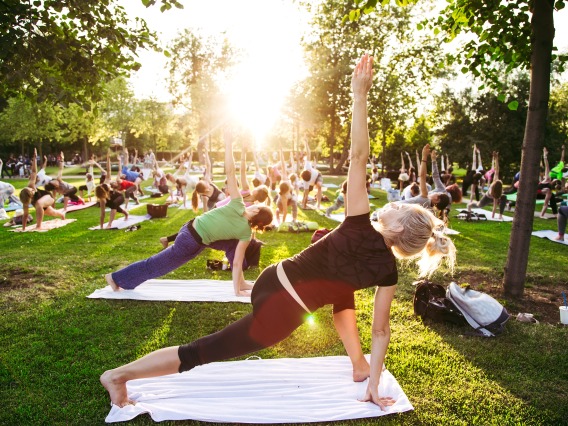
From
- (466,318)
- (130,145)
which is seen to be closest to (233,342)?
(466,318)

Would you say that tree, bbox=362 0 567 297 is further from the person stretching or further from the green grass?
the person stretching

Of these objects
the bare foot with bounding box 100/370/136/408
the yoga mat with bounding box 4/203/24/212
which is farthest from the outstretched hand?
the yoga mat with bounding box 4/203/24/212

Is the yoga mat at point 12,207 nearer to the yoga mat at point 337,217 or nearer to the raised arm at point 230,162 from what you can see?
the yoga mat at point 337,217

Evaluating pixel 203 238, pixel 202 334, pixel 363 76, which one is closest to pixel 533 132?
pixel 363 76

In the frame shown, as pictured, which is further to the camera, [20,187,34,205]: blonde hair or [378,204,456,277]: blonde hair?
[20,187,34,205]: blonde hair

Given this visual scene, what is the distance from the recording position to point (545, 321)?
216 inches

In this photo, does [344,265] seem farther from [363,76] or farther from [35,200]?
[35,200]

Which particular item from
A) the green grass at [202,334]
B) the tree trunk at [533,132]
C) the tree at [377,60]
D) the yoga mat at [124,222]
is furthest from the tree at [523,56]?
the tree at [377,60]

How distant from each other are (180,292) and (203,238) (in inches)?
44.0

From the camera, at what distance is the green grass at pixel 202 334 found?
3.49 metres

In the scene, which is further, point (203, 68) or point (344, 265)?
point (203, 68)

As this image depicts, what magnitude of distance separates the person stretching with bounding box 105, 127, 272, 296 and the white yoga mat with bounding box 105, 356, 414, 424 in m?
2.00

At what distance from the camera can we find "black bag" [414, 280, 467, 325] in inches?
208

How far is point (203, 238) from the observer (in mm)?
5840
